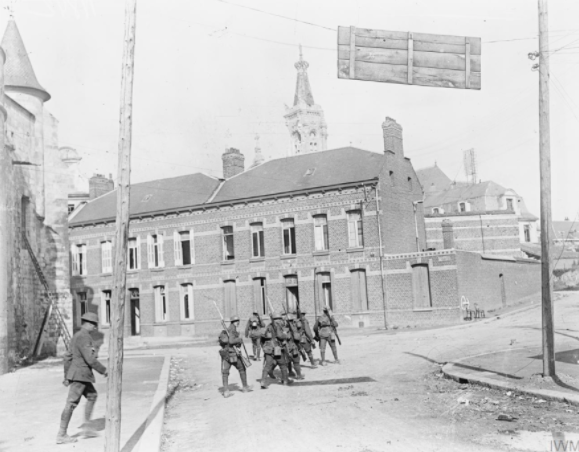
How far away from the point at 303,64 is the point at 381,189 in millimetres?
65531

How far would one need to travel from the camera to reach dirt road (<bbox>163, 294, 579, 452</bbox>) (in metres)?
7.23

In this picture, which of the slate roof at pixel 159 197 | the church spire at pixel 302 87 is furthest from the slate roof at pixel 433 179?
the slate roof at pixel 159 197

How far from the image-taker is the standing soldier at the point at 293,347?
13.0 meters

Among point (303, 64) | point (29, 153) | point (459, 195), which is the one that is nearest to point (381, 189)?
point (29, 153)

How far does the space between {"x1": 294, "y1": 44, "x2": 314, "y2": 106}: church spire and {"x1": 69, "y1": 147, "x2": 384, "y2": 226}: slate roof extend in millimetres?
56556

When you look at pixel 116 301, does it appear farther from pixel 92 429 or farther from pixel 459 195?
pixel 459 195

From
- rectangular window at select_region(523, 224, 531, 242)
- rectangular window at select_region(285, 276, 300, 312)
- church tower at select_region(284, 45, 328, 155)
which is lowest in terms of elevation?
rectangular window at select_region(285, 276, 300, 312)

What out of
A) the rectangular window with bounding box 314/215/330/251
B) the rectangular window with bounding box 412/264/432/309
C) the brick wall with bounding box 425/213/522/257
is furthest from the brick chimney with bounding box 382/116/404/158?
the brick wall with bounding box 425/213/522/257

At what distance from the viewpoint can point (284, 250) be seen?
31.6 m

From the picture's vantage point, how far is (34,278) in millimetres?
22578

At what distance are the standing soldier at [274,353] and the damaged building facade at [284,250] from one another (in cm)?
1501

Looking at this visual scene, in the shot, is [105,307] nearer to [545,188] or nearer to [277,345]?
[277,345]

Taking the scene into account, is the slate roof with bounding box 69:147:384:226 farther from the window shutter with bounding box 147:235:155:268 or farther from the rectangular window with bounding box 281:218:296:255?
the window shutter with bounding box 147:235:155:268

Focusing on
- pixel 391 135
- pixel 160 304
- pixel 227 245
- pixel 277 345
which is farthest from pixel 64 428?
pixel 160 304
